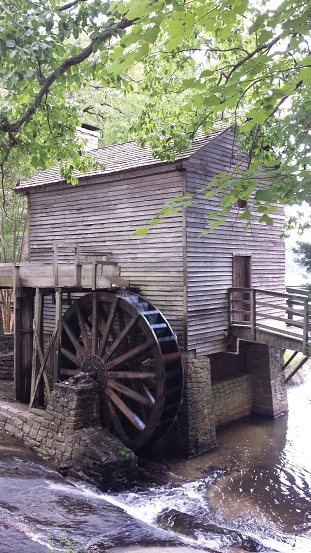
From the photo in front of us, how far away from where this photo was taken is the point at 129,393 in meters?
9.34

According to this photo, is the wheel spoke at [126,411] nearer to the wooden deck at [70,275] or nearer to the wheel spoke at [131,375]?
the wheel spoke at [131,375]

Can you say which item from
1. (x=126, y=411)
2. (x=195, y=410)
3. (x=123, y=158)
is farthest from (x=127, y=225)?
(x=195, y=410)

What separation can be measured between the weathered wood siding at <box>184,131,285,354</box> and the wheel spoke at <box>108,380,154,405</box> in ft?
4.78

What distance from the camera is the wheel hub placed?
9750 millimetres

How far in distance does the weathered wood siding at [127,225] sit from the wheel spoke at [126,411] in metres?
1.74

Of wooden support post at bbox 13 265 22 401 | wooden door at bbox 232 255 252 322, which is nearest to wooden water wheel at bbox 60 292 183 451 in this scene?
wooden support post at bbox 13 265 22 401

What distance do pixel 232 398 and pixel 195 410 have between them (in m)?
2.71

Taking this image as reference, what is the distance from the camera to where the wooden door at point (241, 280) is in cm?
1131

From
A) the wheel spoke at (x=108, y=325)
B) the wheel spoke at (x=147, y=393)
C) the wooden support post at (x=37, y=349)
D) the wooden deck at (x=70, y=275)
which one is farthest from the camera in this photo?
the wooden support post at (x=37, y=349)

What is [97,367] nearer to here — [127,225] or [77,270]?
[77,270]

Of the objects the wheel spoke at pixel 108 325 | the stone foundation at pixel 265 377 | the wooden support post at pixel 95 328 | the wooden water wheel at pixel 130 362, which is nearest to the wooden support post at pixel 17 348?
the wooden water wheel at pixel 130 362

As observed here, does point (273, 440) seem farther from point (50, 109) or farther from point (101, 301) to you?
point (50, 109)

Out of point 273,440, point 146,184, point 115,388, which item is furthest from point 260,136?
point 273,440

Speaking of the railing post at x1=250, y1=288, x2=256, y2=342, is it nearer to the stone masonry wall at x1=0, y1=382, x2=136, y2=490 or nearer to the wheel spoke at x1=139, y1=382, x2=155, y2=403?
the wheel spoke at x1=139, y1=382, x2=155, y2=403
